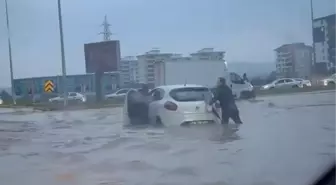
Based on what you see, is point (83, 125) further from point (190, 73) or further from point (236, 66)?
point (236, 66)

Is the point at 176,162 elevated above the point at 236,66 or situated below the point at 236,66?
below

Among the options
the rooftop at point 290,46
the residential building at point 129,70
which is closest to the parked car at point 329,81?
the rooftop at point 290,46

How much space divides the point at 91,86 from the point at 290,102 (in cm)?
235

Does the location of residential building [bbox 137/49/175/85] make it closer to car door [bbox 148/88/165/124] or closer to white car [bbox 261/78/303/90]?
car door [bbox 148/88/165/124]

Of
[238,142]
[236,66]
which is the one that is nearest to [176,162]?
[238,142]

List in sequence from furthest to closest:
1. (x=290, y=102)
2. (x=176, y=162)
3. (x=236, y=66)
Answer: (x=290, y=102) → (x=236, y=66) → (x=176, y=162)

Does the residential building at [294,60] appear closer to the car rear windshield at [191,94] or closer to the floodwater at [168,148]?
the floodwater at [168,148]

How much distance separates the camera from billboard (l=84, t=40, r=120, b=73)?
5.14 m

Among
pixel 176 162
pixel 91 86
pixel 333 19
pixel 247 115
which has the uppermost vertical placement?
pixel 333 19

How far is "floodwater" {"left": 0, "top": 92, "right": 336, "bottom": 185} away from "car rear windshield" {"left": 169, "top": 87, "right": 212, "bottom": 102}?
32 cm

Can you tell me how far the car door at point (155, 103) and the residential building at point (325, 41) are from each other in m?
1.86

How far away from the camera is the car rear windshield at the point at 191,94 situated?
17.7 feet

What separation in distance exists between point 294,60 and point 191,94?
1.26m

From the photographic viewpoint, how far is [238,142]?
5.60 meters
